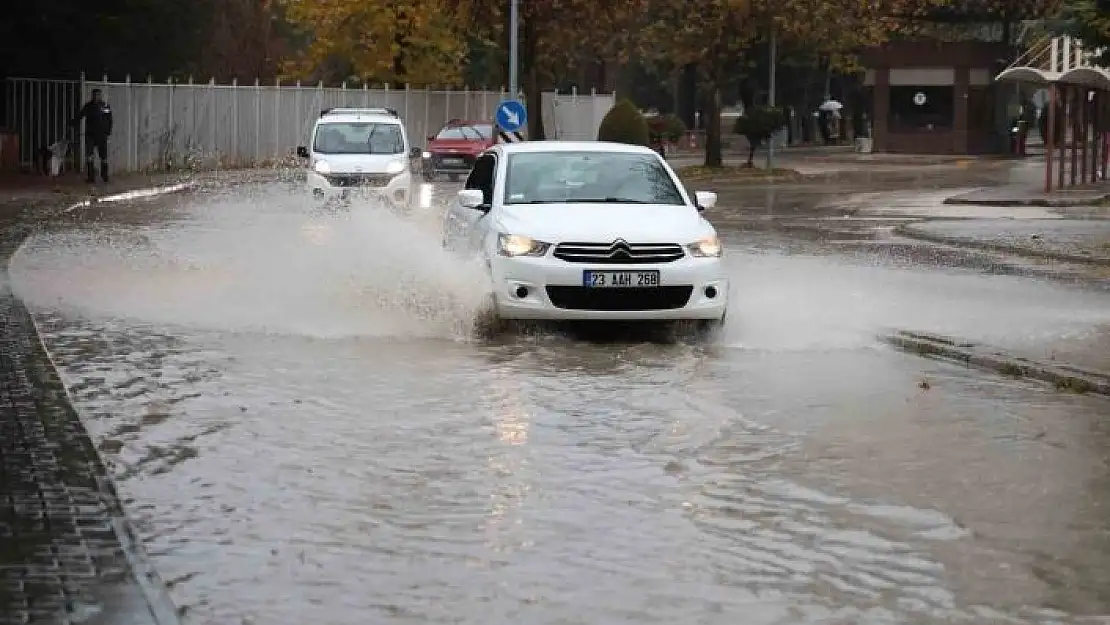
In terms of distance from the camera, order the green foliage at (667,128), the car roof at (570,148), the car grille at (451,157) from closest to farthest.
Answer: the car roof at (570,148), the car grille at (451,157), the green foliage at (667,128)

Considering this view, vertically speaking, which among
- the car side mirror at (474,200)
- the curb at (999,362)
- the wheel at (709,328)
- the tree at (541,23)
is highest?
the tree at (541,23)

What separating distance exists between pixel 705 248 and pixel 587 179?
1.55 metres

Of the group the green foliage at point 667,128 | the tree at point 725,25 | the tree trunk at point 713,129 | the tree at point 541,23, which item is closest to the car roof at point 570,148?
the tree at point 725,25

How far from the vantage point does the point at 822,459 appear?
30.9ft

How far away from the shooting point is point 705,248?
1419cm

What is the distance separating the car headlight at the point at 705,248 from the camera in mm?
14078

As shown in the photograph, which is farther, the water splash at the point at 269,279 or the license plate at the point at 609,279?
the water splash at the point at 269,279

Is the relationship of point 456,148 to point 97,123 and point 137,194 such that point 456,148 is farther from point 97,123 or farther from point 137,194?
point 137,194

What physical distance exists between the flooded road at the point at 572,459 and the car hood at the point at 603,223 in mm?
618

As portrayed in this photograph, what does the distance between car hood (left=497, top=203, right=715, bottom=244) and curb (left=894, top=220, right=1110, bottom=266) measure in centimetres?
900

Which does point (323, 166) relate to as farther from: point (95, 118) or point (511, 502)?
point (511, 502)

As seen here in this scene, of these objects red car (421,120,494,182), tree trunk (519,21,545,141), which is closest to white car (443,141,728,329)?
red car (421,120,494,182)

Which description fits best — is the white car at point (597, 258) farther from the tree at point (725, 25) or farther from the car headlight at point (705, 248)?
the tree at point (725, 25)

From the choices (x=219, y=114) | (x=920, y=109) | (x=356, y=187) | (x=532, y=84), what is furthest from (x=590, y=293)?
(x=920, y=109)
